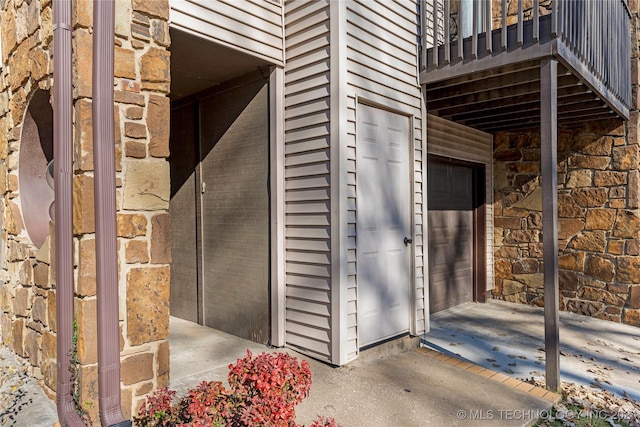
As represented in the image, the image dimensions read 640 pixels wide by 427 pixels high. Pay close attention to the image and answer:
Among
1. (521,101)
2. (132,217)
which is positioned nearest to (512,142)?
(521,101)

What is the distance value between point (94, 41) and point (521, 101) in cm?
384

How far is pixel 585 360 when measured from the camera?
3.82 meters

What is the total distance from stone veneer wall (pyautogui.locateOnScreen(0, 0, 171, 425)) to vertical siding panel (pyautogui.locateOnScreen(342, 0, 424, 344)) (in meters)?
1.35

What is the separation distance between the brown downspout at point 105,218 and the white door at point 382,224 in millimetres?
1774

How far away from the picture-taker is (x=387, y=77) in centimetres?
364

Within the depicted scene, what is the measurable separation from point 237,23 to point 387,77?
1.29 metres

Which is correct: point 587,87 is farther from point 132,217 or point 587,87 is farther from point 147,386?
point 147,386

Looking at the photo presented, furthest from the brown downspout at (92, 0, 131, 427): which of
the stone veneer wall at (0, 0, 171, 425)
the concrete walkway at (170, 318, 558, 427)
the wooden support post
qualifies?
the wooden support post

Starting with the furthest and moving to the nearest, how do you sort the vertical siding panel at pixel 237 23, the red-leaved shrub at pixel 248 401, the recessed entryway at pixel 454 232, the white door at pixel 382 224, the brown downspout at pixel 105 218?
1. the recessed entryway at pixel 454 232
2. the white door at pixel 382 224
3. the vertical siding panel at pixel 237 23
4. the brown downspout at pixel 105 218
5. the red-leaved shrub at pixel 248 401

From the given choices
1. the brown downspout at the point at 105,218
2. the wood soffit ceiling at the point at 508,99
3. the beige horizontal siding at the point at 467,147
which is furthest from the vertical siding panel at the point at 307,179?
Result: the beige horizontal siding at the point at 467,147

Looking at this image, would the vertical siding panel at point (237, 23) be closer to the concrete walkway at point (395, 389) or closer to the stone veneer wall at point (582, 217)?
the concrete walkway at point (395, 389)

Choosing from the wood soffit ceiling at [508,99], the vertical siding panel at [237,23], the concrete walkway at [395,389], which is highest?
the vertical siding panel at [237,23]

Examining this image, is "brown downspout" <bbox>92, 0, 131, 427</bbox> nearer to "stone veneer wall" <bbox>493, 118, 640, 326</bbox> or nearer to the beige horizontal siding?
the beige horizontal siding

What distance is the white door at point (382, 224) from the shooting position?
340 centimetres
